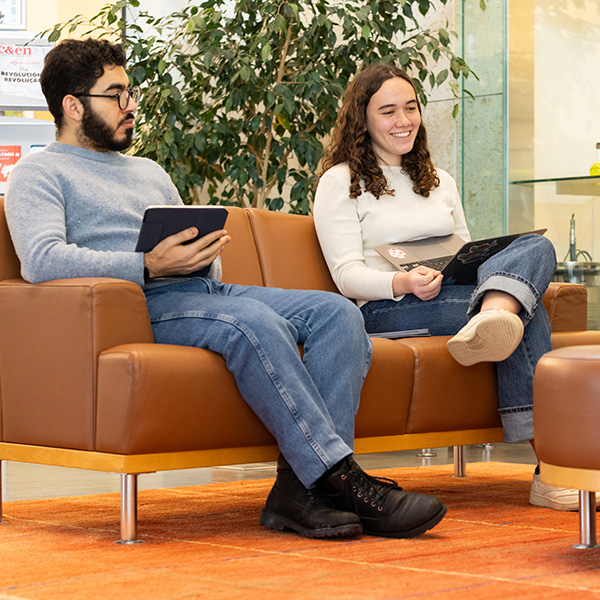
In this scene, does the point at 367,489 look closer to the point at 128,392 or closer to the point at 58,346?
the point at 128,392

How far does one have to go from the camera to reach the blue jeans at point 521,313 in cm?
239

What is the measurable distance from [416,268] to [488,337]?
418 millimetres

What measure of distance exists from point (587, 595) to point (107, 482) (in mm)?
1983

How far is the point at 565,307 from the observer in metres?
2.89

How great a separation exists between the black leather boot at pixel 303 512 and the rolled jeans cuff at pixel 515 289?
0.66m

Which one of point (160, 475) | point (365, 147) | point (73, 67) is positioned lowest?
point (160, 475)

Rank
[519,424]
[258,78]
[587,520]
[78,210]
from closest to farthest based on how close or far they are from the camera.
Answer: [587,520], [78,210], [519,424], [258,78]

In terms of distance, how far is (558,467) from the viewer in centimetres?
178

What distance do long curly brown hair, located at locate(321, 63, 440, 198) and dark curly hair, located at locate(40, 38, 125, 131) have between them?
2.64 ft

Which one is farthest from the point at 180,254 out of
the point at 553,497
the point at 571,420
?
the point at 553,497

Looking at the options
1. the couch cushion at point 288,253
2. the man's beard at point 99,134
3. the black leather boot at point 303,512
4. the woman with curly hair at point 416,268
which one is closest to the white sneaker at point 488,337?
the woman with curly hair at point 416,268

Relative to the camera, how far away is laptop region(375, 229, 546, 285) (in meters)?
2.50

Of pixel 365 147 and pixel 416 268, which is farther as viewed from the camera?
pixel 365 147

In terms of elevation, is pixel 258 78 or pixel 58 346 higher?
pixel 258 78
